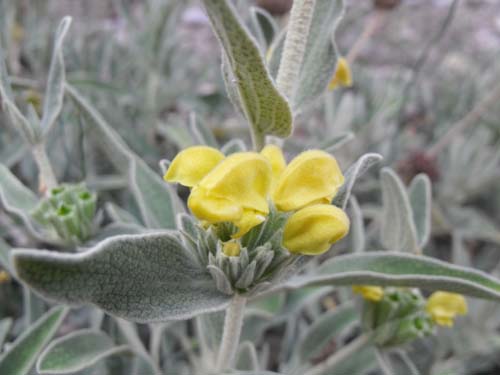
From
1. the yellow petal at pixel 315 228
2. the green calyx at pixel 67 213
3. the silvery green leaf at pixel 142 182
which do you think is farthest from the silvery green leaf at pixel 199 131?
the yellow petal at pixel 315 228

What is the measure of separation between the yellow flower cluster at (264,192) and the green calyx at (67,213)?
295 millimetres

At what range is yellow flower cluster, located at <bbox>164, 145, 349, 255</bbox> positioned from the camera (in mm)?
476

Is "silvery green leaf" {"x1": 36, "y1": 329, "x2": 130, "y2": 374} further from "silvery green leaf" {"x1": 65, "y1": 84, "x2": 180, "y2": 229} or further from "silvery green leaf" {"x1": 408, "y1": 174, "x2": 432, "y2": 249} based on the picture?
"silvery green leaf" {"x1": 408, "y1": 174, "x2": 432, "y2": 249}

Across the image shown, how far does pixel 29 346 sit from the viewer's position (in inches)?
28.6

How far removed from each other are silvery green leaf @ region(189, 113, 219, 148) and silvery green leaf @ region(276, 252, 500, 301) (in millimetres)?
334

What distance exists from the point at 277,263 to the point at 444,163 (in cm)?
147

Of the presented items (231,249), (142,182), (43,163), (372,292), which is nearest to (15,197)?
(43,163)

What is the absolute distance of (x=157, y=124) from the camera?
1.62m

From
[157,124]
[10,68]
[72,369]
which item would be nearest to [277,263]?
[72,369]

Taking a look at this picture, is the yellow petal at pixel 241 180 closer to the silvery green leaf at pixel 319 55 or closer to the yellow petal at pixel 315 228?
the yellow petal at pixel 315 228

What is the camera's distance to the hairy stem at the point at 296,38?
1.94ft

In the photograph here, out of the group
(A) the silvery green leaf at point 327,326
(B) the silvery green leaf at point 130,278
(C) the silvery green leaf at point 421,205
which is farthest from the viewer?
(A) the silvery green leaf at point 327,326

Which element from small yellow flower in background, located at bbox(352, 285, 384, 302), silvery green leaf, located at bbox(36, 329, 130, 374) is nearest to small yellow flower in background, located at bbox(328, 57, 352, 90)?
small yellow flower in background, located at bbox(352, 285, 384, 302)

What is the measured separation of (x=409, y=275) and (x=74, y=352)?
18.8 inches
